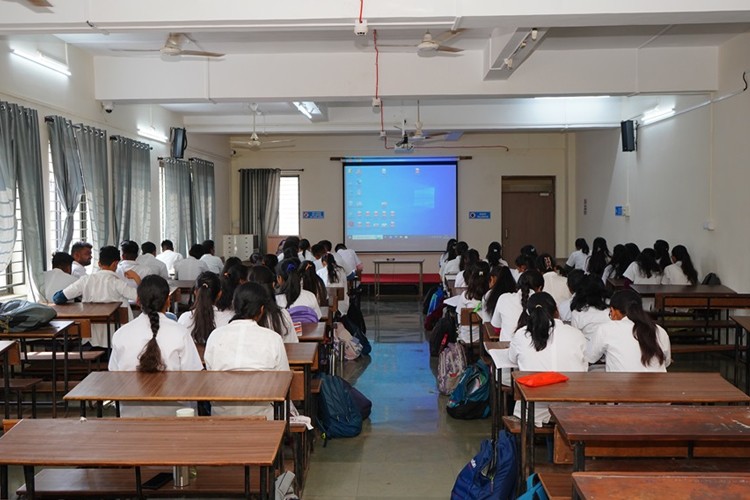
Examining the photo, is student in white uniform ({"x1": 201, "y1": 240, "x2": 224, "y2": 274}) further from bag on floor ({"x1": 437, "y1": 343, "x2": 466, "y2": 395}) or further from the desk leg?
the desk leg

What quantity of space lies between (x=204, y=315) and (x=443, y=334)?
324cm

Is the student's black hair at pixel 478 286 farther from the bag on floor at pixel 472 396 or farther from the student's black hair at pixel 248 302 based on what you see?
the student's black hair at pixel 248 302

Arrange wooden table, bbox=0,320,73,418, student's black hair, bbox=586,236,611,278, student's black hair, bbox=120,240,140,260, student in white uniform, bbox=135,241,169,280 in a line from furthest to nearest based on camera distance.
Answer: student's black hair, bbox=586,236,611,278 < student in white uniform, bbox=135,241,169,280 < student's black hair, bbox=120,240,140,260 < wooden table, bbox=0,320,73,418

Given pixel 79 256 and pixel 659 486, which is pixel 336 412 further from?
pixel 79 256

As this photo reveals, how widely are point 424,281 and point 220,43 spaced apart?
7797 mm

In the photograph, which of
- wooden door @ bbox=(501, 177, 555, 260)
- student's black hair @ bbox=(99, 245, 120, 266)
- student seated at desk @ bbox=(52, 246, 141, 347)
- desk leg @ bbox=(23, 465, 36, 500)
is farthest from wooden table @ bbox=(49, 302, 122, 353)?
wooden door @ bbox=(501, 177, 555, 260)

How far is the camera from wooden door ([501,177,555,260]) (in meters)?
14.3

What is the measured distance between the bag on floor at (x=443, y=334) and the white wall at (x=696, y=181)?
293cm

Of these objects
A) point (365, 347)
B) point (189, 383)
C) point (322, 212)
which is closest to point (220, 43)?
point (365, 347)

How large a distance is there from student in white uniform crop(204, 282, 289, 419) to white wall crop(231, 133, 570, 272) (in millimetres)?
10311

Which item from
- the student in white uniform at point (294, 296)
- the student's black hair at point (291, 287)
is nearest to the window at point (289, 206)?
the student's black hair at point (291, 287)

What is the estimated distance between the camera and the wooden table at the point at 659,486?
2090 millimetres

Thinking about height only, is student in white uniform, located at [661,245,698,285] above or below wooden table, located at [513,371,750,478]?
above

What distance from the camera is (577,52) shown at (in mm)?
7348
